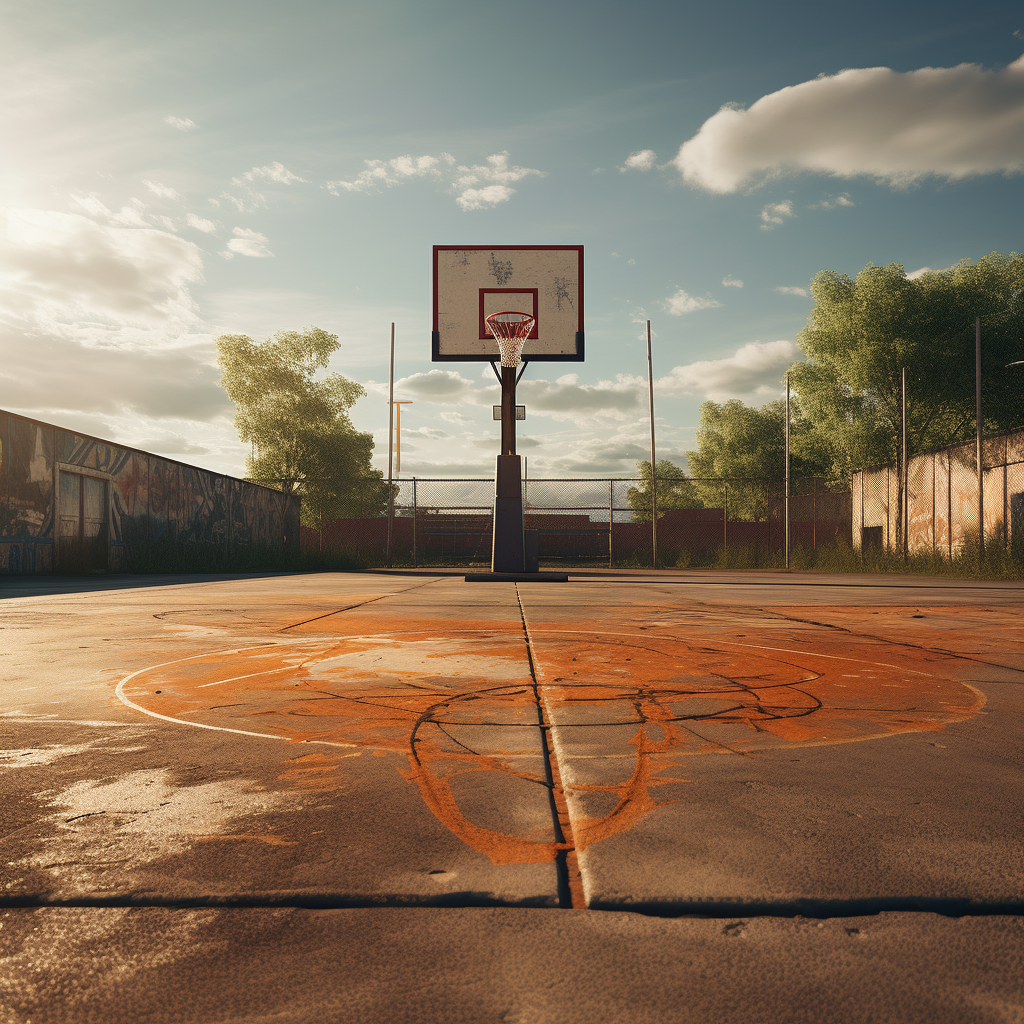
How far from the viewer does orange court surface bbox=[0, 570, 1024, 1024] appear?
1.10 meters

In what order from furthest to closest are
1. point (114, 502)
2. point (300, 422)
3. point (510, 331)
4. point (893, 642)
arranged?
point (300, 422)
point (114, 502)
point (510, 331)
point (893, 642)

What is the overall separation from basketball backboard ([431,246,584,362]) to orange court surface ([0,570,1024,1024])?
11.7 metres

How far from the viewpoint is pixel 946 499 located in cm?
1875

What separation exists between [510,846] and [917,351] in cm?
2795

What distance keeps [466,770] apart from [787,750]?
105 cm

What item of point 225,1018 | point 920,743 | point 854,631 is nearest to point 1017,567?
point 854,631

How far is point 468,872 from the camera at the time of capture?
145 cm

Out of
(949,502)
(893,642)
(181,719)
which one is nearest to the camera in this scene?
(181,719)

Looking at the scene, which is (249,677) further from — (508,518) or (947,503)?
(947,503)

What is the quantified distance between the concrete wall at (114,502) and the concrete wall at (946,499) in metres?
17.6

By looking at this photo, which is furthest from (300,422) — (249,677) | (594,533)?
(249,677)

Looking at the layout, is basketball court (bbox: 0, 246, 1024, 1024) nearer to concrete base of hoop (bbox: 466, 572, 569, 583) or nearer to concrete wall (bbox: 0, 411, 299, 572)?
concrete base of hoop (bbox: 466, 572, 569, 583)

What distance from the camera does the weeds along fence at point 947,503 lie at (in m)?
16.2

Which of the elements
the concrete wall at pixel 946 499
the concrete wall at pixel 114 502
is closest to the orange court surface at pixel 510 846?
the concrete wall at pixel 114 502
